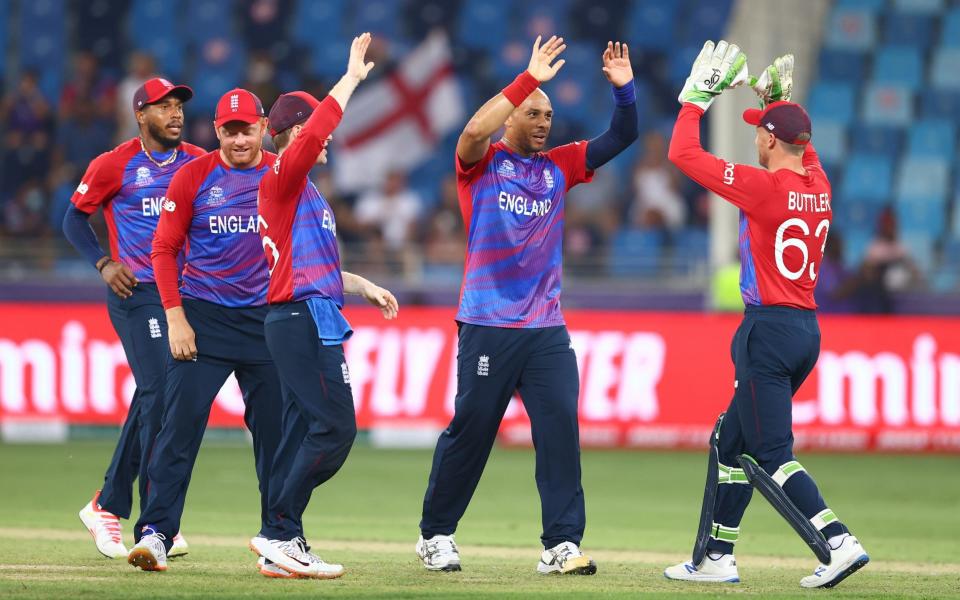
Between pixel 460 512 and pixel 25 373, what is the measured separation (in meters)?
9.59

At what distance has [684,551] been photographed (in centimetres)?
992

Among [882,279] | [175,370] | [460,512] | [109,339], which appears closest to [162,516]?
[175,370]

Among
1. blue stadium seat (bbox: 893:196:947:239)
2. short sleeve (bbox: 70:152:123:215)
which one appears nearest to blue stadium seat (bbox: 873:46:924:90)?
blue stadium seat (bbox: 893:196:947:239)

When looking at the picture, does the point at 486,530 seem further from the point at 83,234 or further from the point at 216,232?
the point at 216,232

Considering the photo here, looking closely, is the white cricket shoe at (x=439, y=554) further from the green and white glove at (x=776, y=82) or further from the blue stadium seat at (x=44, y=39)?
the blue stadium seat at (x=44, y=39)

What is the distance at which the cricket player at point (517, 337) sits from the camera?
811 centimetres

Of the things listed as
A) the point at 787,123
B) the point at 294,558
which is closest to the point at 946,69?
the point at 787,123

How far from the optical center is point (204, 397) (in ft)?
26.5

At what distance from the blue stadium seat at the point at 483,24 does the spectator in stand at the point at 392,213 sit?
162 inches

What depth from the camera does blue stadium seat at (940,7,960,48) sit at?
22766 millimetres

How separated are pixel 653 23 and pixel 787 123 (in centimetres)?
1565

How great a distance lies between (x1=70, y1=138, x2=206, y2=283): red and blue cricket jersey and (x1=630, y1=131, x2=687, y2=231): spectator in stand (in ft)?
36.6

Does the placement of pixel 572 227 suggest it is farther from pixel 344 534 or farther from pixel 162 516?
pixel 162 516

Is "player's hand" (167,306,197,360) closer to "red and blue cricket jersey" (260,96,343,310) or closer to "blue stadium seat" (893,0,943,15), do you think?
"red and blue cricket jersey" (260,96,343,310)
